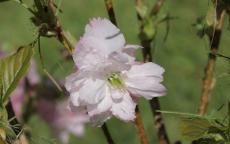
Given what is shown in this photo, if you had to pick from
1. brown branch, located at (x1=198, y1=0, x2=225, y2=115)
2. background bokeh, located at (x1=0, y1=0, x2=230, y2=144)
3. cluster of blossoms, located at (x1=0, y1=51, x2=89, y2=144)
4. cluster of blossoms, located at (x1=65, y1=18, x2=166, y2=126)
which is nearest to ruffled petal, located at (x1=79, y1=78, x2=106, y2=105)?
cluster of blossoms, located at (x1=65, y1=18, x2=166, y2=126)

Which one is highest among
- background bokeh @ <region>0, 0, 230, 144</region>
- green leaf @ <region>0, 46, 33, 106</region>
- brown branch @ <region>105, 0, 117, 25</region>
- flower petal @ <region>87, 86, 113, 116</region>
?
brown branch @ <region>105, 0, 117, 25</region>

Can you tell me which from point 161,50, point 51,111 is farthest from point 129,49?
point 161,50

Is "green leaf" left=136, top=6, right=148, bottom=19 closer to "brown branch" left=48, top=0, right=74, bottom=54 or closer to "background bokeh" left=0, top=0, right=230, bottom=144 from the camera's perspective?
"brown branch" left=48, top=0, right=74, bottom=54

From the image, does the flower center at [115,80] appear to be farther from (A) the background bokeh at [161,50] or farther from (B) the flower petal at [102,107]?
(A) the background bokeh at [161,50]

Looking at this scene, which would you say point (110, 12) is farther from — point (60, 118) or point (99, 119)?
point (60, 118)

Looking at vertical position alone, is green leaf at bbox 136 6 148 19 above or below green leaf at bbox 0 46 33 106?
below

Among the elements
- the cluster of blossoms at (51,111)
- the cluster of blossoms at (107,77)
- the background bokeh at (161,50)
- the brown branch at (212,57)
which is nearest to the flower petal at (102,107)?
the cluster of blossoms at (107,77)

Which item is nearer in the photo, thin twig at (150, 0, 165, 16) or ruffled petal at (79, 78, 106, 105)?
ruffled petal at (79, 78, 106, 105)
